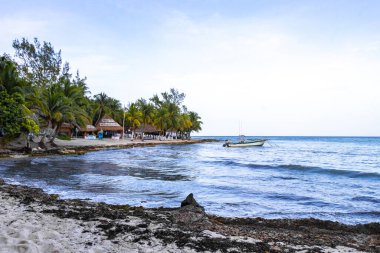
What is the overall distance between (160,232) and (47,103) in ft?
95.2

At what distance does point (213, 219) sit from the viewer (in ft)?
26.1

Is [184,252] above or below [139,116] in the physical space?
below

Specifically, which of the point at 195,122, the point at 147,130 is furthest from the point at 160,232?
the point at 195,122

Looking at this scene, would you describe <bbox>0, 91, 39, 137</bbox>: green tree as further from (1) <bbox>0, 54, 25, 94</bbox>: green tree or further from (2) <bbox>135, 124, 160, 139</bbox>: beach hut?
(2) <bbox>135, 124, 160, 139</bbox>: beach hut

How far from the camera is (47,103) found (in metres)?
31.3

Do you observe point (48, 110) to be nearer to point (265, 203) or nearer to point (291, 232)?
point (265, 203)

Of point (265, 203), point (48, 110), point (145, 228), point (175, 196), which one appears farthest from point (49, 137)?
point (145, 228)

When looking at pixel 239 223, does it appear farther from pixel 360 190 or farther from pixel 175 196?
pixel 360 190

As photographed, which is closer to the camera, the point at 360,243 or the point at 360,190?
the point at 360,243

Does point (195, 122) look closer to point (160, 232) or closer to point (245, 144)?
point (245, 144)

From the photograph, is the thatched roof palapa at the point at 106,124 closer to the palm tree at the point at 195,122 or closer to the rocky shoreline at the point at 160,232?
the palm tree at the point at 195,122

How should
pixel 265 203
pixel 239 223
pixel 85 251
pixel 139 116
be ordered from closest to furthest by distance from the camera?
pixel 85 251 < pixel 239 223 < pixel 265 203 < pixel 139 116

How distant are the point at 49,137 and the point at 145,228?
109ft

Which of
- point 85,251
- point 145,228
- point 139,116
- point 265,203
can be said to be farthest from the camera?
point 139,116
